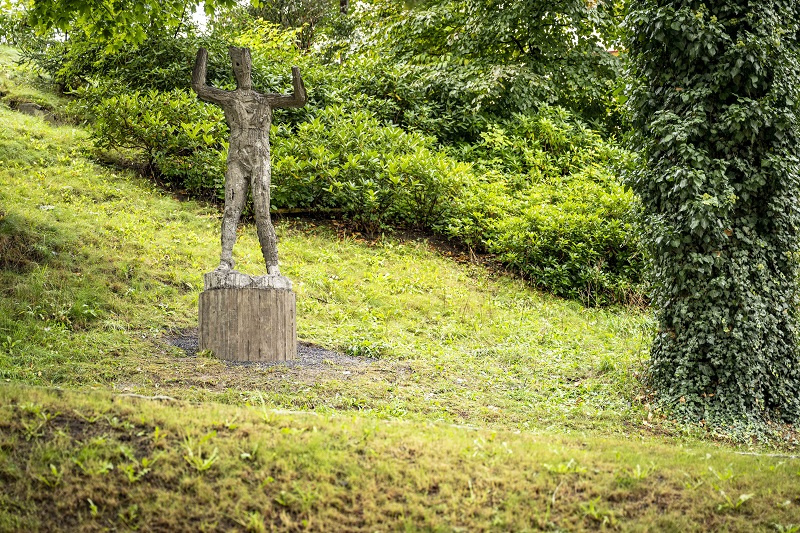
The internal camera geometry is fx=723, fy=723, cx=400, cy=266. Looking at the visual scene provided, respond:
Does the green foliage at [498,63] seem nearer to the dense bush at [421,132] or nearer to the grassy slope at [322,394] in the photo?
the dense bush at [421,132]

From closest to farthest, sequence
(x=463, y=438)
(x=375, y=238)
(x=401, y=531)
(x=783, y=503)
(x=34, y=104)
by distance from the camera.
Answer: (x=401, y=531) < (x=783, y=503) < (x=463, y=438) < (x=375, y=238) < (x=34, y=104)

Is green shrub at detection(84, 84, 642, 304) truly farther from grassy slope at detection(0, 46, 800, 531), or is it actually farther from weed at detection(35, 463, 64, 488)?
weed at detection(35, 463, 64, 488)

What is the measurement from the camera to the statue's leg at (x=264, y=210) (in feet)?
25.8

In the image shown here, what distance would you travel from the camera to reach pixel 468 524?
151 inches

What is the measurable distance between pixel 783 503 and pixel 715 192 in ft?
11.0

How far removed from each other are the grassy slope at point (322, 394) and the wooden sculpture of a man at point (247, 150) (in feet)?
4.96

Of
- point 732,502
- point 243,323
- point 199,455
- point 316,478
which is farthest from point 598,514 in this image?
point 243,323

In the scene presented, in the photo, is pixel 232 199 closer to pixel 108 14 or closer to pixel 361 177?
pixel 108 14

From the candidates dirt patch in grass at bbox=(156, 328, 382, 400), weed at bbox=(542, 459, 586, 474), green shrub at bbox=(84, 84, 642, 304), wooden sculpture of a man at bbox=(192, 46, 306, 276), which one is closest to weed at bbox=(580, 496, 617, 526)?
weed at bbox=(542, 459, 586, 474)

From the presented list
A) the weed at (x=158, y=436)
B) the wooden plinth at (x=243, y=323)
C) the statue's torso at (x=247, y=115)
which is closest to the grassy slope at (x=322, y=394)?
the weed at (x=158, y=436)

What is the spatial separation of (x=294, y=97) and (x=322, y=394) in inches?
133

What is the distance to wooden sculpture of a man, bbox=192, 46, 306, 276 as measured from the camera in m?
7.84

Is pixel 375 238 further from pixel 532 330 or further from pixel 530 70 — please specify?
pixel 530 70

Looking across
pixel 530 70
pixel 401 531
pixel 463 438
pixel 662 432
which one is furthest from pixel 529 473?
pixel 530 70
